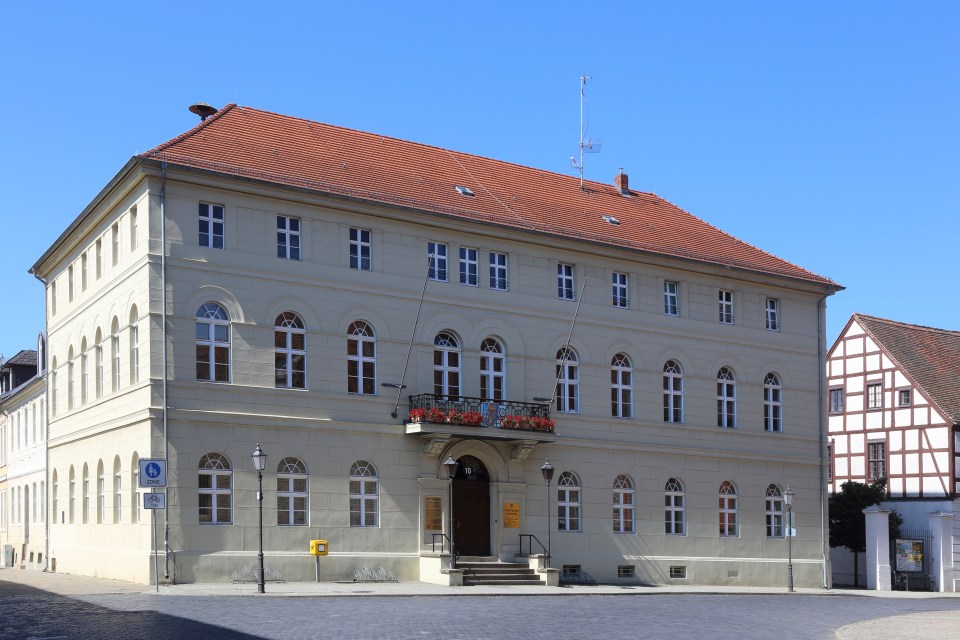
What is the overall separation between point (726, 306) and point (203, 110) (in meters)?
17.8

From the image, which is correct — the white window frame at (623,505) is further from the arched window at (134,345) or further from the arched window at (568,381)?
the arched window at (134,345)

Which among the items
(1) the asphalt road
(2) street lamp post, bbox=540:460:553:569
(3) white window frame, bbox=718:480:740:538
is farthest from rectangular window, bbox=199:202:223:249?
(3) white window frame, bbox=718:480:740:538

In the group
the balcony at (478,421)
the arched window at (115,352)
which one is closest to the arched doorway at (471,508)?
the balcony at (478,421)

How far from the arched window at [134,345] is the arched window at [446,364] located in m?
7.98

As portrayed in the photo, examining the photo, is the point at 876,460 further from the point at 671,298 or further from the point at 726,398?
the point at 671,298

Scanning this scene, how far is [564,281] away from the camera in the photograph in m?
38.5

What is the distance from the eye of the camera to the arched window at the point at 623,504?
126ft

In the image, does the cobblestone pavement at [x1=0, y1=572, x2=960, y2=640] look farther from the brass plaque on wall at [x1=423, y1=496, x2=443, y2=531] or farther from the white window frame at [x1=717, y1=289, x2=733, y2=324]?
the white window frame at [x1=717, y1=289, x2=733, y2=324]

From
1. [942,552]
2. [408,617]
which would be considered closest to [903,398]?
[942,552]

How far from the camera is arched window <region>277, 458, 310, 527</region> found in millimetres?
32156

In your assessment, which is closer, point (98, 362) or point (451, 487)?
point (451, 487)

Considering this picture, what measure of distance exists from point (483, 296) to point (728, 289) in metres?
10.0

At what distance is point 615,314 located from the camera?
129 ft

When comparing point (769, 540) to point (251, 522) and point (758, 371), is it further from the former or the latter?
point (251, 522)
